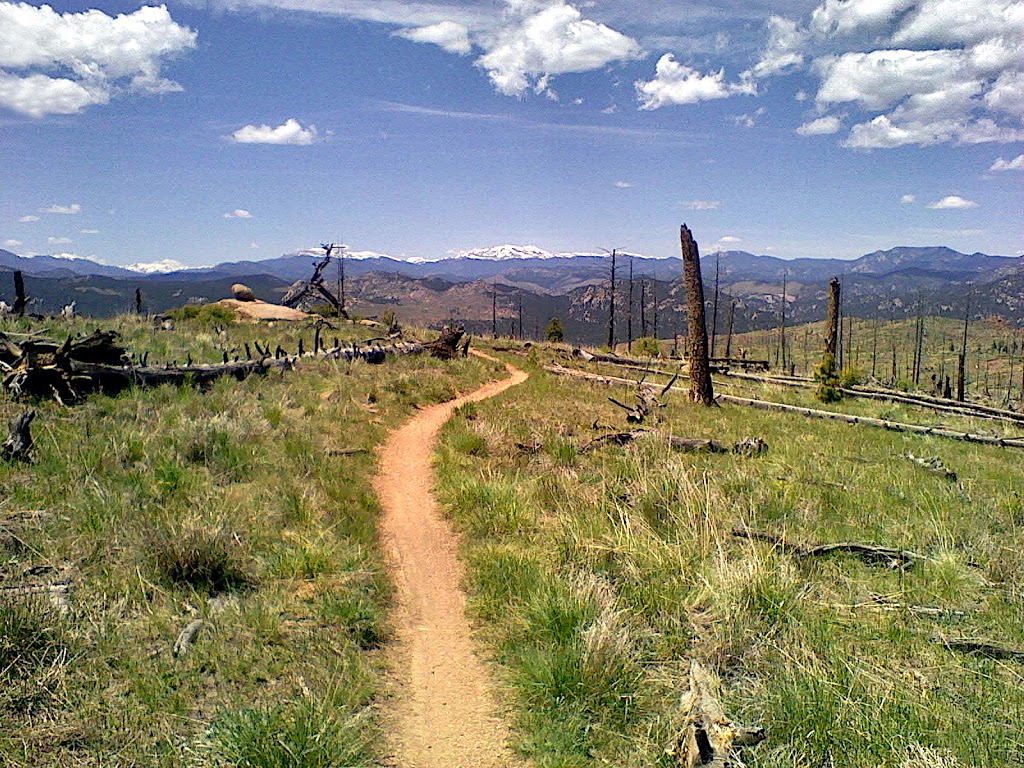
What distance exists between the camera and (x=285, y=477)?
28.4 ft

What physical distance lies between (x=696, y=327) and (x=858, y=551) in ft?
43.8

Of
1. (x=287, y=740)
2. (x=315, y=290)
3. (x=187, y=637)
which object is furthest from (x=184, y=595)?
(x=315, y=290)

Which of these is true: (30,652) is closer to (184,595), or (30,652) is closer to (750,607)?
(184,595)

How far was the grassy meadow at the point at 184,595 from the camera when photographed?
11.8 ft

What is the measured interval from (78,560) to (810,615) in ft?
20.1

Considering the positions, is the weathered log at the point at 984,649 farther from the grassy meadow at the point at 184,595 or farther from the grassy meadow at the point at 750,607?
the grassy meadow at the point at 184,595

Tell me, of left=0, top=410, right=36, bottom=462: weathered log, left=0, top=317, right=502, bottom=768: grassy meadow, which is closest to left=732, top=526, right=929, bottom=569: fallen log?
left=0, top=317, right=502, bottom=768: grassy meadow

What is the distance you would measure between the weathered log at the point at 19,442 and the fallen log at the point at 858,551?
840 cm

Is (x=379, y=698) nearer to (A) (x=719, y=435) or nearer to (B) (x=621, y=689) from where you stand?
(B) (x=621, y=689)

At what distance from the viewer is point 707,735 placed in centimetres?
350

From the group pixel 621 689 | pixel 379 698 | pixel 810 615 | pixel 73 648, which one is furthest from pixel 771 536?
pixel 73 648

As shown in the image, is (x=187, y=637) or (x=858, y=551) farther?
(x=858, y=551)

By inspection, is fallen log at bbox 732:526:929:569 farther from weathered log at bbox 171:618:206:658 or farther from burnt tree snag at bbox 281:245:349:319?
burnt tree snag at bbox 281:245:349:319

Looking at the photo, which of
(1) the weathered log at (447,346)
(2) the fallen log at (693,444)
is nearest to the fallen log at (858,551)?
(2) the fallen log at (693,444)
